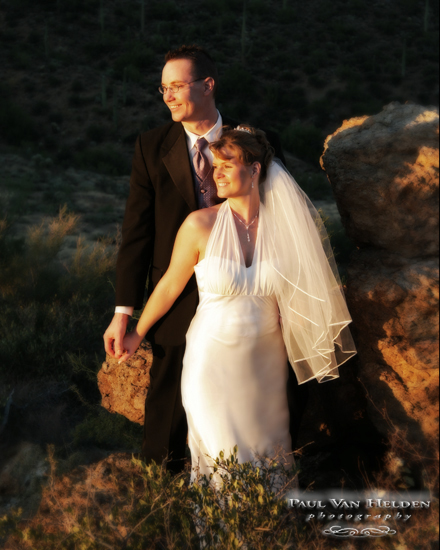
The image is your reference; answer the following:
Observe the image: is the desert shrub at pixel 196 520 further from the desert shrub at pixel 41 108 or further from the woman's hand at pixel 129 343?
the desert shrub at pixel 41 108

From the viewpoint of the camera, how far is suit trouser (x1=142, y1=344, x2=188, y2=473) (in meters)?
3.32

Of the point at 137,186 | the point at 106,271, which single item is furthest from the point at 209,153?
the point at 106,271

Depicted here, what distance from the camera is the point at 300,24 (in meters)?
32.6

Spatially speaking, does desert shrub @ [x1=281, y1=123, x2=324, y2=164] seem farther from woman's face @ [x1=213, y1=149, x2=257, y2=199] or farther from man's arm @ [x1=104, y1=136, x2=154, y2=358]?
woman's face @ [x1=213, y1=149, x2=257, y2=199]

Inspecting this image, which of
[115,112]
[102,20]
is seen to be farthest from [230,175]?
[102,20]

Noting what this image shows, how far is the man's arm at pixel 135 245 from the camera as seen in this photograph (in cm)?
323

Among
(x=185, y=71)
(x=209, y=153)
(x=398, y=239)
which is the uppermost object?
(x=185, y=71)

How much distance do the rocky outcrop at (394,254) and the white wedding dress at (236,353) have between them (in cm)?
47

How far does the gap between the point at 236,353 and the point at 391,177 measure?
1112 mm

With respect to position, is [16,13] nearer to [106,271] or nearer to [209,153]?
[106,271]

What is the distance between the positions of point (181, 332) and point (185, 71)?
1387 millimetres

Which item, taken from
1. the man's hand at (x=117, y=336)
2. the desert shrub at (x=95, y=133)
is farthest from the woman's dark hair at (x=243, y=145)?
the desert shrub at (x=95, y=133)

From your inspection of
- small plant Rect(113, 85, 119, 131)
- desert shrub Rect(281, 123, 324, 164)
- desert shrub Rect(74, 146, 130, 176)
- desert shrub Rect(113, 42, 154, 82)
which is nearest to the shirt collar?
desert shrub Rect(74, 146, 130, 176)

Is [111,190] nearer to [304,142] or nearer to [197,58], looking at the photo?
[304,142]
